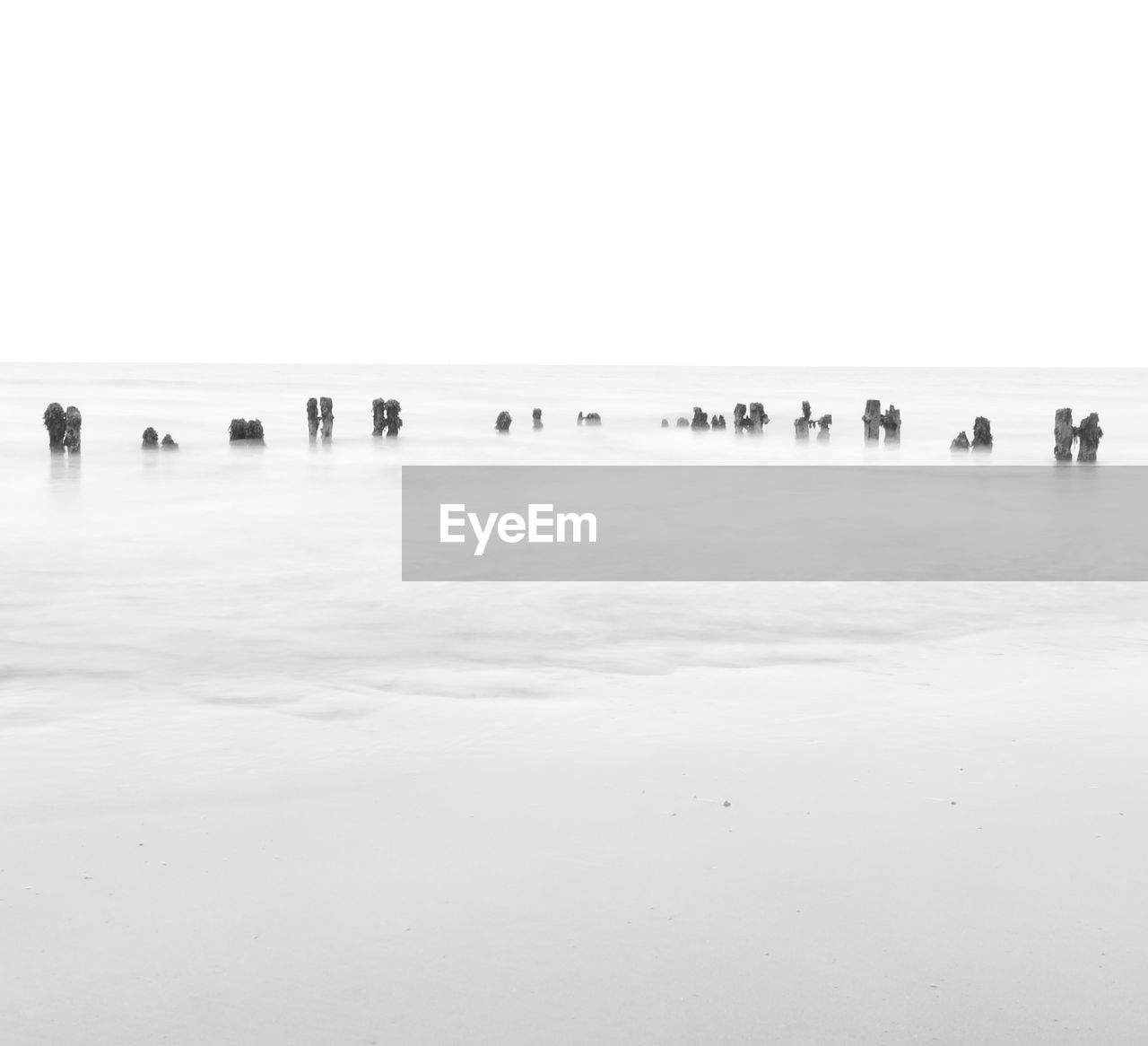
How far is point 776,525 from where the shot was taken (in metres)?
16.0

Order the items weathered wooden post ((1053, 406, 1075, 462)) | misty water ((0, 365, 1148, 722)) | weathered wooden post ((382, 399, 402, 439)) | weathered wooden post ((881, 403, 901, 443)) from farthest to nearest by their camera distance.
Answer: weathered wooden post ((382, 399, 402, 439)) → weathered wooden post ((881, 403, 901, 443)) → weathered wooden post ((1053, 406, 1075, 462)) → misty water ((0, 365, 1148, 722))

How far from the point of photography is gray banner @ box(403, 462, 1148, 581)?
1234cm

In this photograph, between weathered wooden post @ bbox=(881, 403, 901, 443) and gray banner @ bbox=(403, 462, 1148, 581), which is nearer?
gray banner @ bbox=(403, 462, 1148, 581)

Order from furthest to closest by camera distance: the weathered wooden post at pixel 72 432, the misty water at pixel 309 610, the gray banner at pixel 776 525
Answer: the weathered wooden post at pixel 72 432, the gray banner at pixel 776 525, the misty water at pixel 309 610

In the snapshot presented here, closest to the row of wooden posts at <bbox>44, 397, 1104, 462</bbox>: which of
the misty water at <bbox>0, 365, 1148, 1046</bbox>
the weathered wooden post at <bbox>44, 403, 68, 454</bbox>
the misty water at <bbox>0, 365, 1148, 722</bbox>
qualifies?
the weathered wooden post at <bbox>44, 403, 68, 454</bbox>

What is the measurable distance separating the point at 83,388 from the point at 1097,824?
8450 cm

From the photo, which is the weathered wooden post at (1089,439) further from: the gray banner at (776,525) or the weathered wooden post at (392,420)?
the weathered wooden post at (392,420)

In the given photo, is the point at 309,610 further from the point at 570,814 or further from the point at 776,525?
the point at 776,525

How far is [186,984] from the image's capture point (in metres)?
3.35

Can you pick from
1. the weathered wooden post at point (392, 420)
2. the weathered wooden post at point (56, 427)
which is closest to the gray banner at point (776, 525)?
the weathered wooden post at point (56, 427)

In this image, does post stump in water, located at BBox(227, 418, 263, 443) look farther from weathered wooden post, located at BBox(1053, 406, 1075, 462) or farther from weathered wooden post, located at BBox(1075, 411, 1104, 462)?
weathered wooden post, located at BBox(1075, 411, 1104, 462)

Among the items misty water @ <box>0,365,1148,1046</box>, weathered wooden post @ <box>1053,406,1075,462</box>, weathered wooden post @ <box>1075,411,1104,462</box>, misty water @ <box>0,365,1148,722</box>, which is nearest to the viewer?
misty water @ <box>0,365,1148,1046</box>

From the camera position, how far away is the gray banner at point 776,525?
12.3 m

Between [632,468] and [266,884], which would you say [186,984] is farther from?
[632,468]
